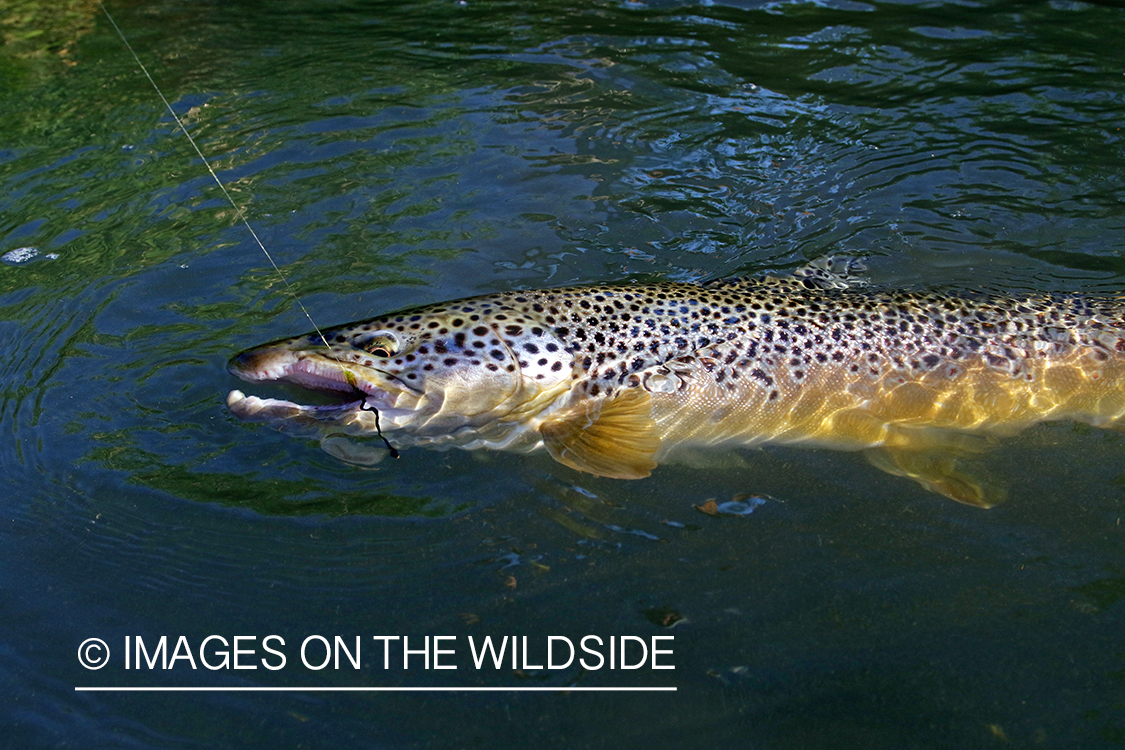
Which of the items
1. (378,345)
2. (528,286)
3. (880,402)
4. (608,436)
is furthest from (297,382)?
(880,402)

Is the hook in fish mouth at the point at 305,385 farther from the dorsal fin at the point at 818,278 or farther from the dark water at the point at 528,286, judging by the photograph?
the dorsal fin at the point at 818,278

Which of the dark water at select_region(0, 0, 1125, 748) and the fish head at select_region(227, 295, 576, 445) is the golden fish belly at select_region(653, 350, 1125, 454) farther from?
the fish head at select_region(227, 295, 576, 445)

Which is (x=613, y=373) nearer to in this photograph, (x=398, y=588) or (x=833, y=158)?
(x=398, y=588)

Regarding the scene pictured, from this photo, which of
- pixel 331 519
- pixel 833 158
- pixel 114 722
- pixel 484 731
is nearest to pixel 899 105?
pixel 833 158

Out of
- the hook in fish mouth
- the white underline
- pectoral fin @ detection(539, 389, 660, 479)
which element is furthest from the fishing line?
the white underline

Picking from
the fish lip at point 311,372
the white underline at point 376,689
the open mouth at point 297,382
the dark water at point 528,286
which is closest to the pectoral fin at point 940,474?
the dark water at point 528,286
